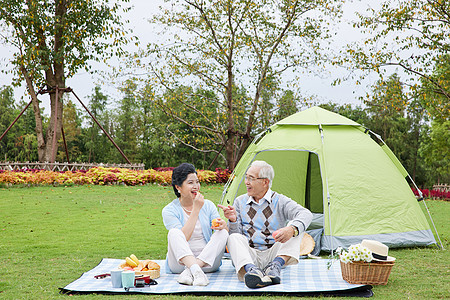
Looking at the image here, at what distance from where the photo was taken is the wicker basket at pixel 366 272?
399 centimetres

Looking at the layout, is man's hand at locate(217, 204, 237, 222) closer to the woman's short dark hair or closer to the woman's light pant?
the woman's light pant

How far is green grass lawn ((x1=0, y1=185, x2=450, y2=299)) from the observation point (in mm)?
4086

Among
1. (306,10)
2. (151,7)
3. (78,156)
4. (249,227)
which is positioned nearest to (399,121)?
→ (306,10)

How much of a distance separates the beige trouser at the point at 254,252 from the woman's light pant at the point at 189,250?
11cm

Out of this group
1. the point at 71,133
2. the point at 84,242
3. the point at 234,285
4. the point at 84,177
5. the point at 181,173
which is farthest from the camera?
the point at 71,133

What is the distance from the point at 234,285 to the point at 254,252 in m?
0.43

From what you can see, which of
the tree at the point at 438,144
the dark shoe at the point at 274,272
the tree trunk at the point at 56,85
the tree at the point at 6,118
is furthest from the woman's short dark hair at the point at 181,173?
the tree at the point at 6,118

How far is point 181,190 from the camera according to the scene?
418cm

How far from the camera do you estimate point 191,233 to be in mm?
4059

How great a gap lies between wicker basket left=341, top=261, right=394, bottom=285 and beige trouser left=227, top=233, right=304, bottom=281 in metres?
0.48

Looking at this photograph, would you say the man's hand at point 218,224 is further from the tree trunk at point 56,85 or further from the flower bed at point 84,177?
the tree trunk at point 56,85

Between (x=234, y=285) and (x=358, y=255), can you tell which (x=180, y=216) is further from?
(x=358, y=255)

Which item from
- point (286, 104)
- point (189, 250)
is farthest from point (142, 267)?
point (286, 104)

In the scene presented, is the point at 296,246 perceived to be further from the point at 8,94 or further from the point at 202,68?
the point at 8,94
